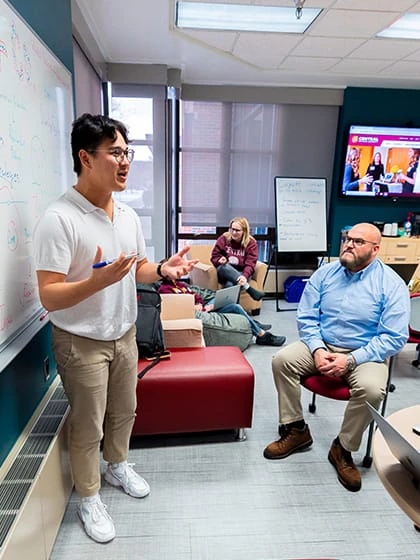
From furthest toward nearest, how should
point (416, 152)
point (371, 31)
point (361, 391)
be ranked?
1. point (416, 152)
2. point (371, 31)
3. point (361, 391)

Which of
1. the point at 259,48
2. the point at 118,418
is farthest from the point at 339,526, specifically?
the point at 259,48

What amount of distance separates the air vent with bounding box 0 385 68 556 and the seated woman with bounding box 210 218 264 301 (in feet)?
8.01

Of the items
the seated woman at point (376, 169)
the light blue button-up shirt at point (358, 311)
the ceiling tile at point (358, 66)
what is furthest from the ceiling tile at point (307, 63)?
the light blue button-up shirt at point (358, 311)

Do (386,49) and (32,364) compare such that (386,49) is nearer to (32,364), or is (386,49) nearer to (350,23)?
(350,23)

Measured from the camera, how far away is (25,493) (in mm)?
1156

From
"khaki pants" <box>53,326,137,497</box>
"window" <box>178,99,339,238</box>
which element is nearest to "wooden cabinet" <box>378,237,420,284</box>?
"window" <box>178,99,339,238</box>

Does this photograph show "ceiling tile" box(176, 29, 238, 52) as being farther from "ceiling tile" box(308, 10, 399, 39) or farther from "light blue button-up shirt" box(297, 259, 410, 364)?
"light blue button-up shirt" box(297, 259, 410, 364)

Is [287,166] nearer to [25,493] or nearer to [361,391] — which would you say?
[361,391]

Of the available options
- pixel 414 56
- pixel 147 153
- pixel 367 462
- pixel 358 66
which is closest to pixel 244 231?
pixel 147 153

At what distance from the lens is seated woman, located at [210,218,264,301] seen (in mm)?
3871

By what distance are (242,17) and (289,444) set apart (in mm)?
2999

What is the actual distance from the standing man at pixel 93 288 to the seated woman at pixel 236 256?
91.7 inches

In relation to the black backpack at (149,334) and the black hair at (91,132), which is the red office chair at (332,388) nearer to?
the black backpack at (149,334)

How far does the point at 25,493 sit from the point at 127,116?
394 centimetres
